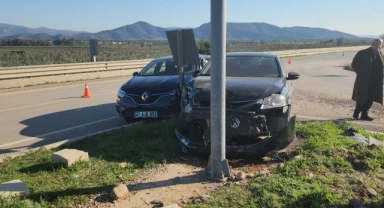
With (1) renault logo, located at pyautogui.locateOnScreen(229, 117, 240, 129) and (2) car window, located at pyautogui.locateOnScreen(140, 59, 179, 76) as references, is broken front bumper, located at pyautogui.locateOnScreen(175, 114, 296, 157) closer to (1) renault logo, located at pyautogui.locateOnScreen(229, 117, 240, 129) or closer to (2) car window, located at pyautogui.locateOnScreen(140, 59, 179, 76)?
(1) renault logo, located at pyautogui.locateOnScreen(229, 117, 240, 129)

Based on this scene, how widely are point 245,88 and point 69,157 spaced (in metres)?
2.85

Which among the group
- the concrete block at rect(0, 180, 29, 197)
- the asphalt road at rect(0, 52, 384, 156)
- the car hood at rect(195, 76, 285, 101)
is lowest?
the asphalt road at rect(0, 52, 384, 156)

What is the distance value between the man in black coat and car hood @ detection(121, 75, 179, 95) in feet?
14.4

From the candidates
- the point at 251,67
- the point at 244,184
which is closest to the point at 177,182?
the point at 244,184

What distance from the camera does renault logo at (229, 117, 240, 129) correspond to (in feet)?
18.2

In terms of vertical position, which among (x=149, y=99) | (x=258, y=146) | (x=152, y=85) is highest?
(x=152, y=85)

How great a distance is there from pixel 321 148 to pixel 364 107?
4.03 m

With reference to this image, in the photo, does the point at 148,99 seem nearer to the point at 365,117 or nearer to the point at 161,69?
the point at 161,69

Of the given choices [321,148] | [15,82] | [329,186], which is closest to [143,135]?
[321,148]

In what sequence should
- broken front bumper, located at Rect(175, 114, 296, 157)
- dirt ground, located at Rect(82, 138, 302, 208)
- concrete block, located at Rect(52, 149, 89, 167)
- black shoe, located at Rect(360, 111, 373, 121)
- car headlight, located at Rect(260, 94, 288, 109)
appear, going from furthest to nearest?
black shoe, located at Rect(360, 111, 373, 121)
car headlight, located at Rect(260, 94, 288, 109)
broken front bumper, located at Rect(175, 114, 296, 157)
concrete block, located at Rect(52, 149, 89, 167)
dirt ground, located at Rect(82, 138, 302, 208)

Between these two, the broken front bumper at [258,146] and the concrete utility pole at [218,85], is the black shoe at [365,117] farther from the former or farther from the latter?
the concrete utility pole at [218,85]

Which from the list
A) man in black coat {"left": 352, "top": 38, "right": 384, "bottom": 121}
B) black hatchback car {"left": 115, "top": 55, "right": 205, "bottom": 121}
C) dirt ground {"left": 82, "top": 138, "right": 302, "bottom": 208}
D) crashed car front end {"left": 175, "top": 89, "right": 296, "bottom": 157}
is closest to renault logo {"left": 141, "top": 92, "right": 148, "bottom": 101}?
black hatchback car {"left": 115, "top": 55, "right": 205, "bottom": 121}

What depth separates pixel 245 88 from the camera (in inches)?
235

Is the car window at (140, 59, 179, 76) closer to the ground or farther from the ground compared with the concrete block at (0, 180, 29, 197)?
farther from the ground
